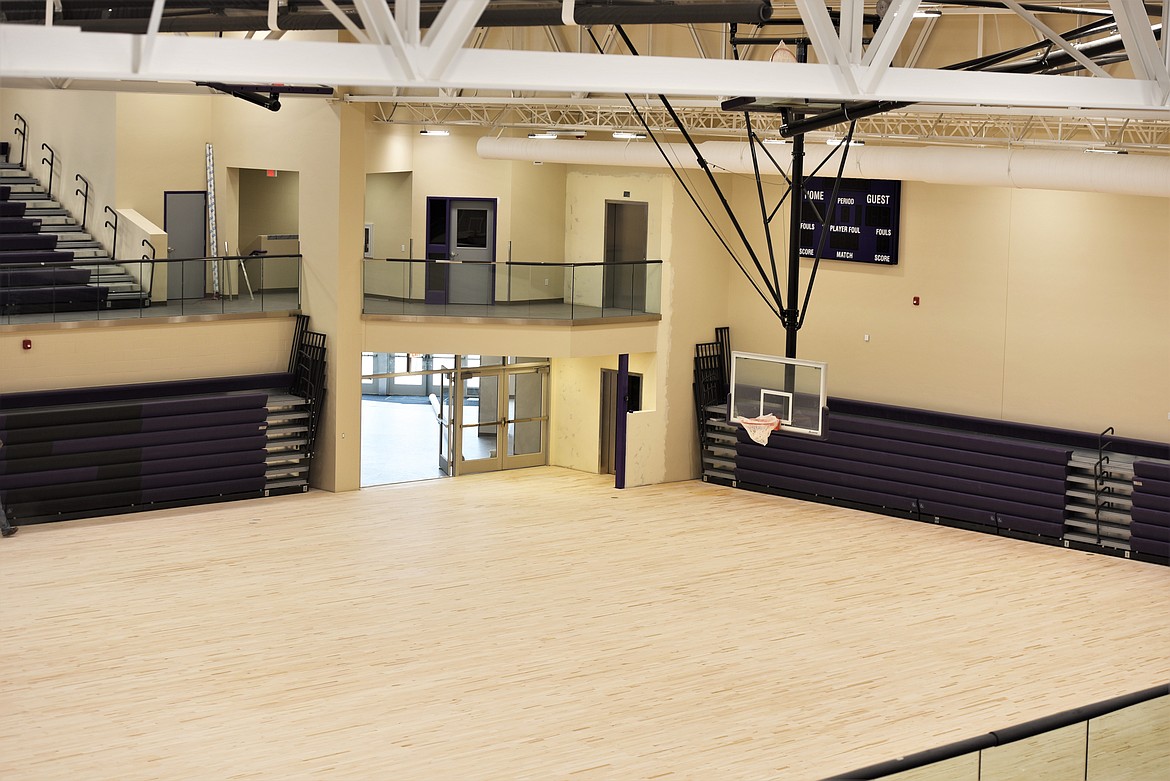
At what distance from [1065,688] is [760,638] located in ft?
10.4

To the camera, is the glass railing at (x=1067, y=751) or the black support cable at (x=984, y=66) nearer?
the glass railing at (x=1067, y=751)

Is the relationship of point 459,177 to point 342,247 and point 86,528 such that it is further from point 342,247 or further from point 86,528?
point 86,528

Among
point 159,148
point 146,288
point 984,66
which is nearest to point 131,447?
point 146,288

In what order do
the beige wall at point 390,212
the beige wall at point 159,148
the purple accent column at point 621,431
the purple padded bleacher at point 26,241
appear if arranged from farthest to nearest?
the beige wall at point 390,212 → the beige wall at point 159,148 → the purple accent column at point 621,431 → the purple padded bleacher at point 26,241

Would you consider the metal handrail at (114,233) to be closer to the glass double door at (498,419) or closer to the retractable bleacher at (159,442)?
the retractable bleacher at (159,442)

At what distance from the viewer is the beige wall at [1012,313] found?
58.4 ft

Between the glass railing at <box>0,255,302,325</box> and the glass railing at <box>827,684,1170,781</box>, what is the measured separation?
1489cm

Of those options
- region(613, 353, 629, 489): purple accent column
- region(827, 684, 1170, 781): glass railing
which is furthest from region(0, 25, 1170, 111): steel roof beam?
region(613, 353, 629, 489): purple accent column

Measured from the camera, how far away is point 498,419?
22.7 m

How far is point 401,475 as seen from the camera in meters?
21.9

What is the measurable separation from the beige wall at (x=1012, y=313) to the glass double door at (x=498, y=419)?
4803 millimetres

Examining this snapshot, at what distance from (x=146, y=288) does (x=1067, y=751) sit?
16321 millimetres

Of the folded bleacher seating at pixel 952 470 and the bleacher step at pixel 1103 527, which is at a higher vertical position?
the folded bleacher seating at pixel 952 470

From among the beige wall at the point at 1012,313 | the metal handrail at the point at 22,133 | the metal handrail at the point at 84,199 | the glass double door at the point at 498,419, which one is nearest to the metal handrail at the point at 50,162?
the metal handrail at the point at 22,133
